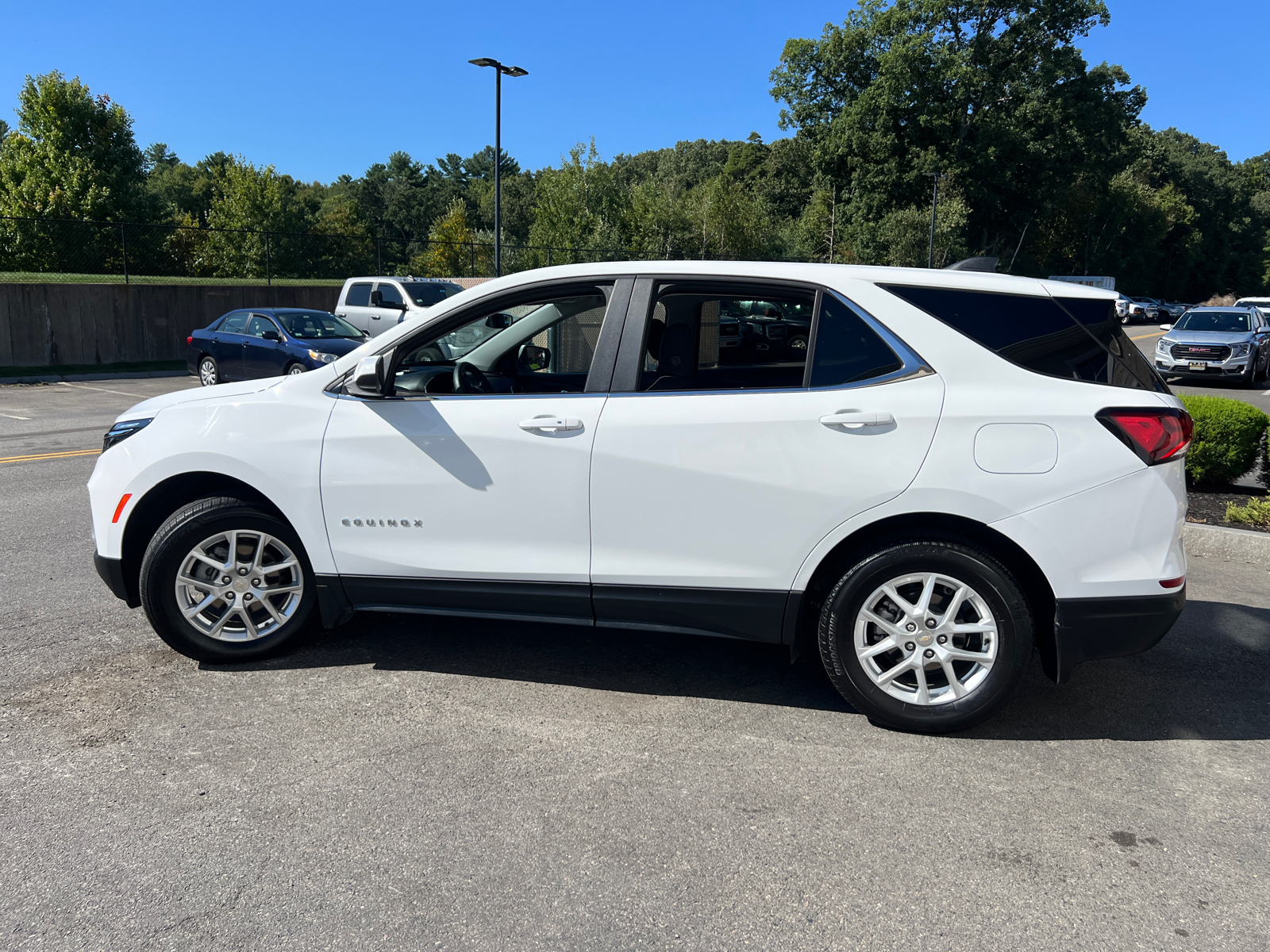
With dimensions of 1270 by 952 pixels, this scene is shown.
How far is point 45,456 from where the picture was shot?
9938 millimetres

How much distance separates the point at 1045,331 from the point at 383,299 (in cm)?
1809

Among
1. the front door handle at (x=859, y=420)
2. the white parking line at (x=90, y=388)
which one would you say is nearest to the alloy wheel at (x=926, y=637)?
the front door handle at (x=859, y=420)

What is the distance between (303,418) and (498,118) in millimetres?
21705

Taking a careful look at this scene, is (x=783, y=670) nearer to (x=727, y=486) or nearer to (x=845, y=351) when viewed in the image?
(x=727, y=486)

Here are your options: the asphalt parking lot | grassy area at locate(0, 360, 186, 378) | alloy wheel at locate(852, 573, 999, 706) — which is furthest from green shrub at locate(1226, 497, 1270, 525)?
grassy area at locate(0, 360, 186, 378)

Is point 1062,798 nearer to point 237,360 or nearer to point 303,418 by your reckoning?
point 303,418

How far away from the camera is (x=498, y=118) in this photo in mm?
23812

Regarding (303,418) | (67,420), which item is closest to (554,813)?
(303,418)

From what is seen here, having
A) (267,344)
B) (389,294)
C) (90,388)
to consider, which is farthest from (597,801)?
(90,388)

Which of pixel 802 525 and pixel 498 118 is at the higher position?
pixel 498 118

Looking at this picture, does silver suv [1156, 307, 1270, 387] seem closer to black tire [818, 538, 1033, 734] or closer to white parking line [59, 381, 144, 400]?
black tire [818, 538, 1033, 734]

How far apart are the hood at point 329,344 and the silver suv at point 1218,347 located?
17152 millimetres

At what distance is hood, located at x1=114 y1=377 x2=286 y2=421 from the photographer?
4219 mm

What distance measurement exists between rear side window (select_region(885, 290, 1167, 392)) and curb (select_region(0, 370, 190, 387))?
20.1 m
